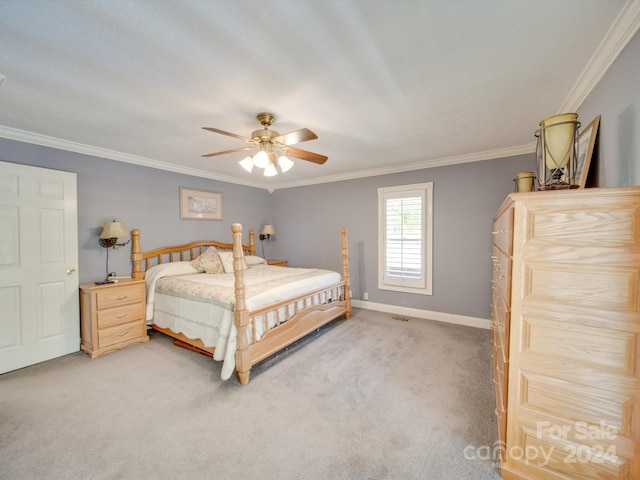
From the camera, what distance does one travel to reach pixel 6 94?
202 centimetres

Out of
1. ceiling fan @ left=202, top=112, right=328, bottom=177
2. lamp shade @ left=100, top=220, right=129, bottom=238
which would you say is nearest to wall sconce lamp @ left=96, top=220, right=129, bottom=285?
lamp shade @ left=100, top=220, right=129, bottom=238

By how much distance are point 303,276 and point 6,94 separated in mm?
3218

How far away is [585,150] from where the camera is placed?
6.20 ft

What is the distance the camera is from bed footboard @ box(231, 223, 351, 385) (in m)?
2.44

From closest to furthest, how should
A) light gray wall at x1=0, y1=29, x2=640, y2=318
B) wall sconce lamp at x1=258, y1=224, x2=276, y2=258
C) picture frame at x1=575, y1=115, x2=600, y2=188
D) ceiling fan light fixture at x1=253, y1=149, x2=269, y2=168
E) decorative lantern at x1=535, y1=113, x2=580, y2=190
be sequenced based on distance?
decorative lantern at x1=535, y1=113, x2=580, y2=190, picture frame at x1=575, y1=115, x2=600, y2=188, ceiling fan light fixture at x1=253, y1=149, x2=269, y2=168, light gray wall at x1=0, y1=29, x2=640, y2=318, wall sconce lamp at x1=258, y1=224, x2=276, y2=258

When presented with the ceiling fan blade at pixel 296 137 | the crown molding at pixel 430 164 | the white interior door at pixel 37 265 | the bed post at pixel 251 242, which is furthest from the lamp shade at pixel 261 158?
the bed post at pixel 251 242

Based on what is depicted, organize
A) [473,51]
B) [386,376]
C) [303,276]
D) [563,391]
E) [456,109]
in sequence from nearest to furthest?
1. [563,391]
2. [473,51]
3. [456,109]
4. [386,376]
5. [303,276]

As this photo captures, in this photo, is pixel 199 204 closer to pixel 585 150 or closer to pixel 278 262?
pixel 278 262

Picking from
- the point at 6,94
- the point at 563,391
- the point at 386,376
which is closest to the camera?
the point at 563,391

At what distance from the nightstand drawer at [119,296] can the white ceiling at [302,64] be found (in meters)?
1.71

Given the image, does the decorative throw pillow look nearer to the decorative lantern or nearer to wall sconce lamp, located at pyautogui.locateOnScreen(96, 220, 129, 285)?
wall sconce lamp, located at pyautogui.locateOnScreen(96, 220, 129, 285)

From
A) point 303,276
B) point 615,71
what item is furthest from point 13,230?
point 615,71

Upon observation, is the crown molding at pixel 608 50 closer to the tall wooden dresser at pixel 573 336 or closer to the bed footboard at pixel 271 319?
the tall wooden dresser at pixel 573 336

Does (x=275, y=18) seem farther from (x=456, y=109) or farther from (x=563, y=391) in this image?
(x=563, y=391)
